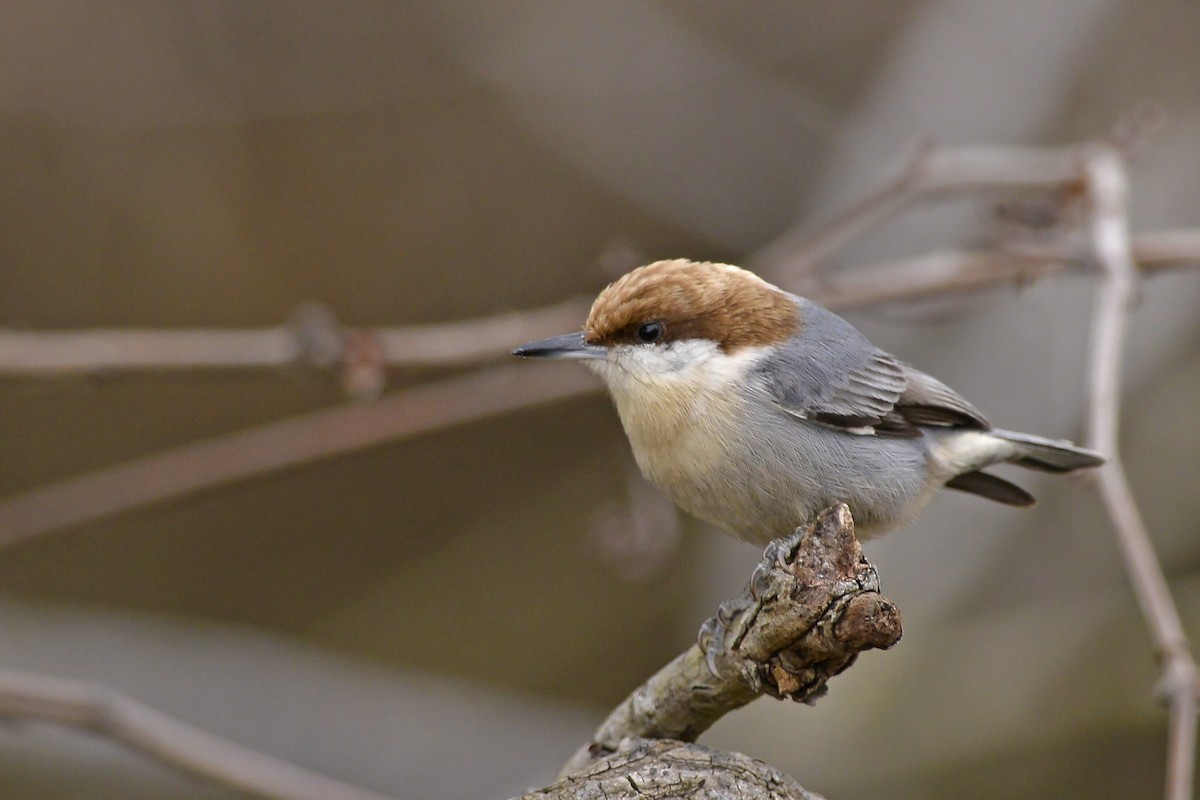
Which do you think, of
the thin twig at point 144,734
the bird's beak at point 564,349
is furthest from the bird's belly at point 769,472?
the thin twig at point 144,734

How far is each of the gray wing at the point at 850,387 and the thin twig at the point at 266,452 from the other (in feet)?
3.74

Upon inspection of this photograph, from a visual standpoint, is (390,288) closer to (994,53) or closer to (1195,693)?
(994,53)

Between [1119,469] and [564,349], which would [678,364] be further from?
[1119,469]

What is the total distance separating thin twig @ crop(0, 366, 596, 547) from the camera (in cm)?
440

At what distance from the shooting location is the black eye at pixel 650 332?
3.38m

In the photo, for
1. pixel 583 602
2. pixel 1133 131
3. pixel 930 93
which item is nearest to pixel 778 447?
pixel 1133 131

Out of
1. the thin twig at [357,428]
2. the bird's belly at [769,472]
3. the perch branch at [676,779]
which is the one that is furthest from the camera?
the thin twig at [357,428]

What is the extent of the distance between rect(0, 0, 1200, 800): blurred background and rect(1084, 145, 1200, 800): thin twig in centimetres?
56

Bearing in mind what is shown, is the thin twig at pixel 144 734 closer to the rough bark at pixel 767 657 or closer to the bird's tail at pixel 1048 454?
the rough bark at pixel 767 657

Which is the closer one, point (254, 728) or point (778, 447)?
point (778, 447)

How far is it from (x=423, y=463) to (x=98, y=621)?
2420mm

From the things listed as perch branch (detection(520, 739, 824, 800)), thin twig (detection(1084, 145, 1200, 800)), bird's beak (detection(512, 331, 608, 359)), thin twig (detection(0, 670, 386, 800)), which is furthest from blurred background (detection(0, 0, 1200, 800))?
perch branch (detection(520, 739, 824, 800))

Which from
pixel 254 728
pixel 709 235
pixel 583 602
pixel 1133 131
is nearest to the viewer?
pixel 1133 131

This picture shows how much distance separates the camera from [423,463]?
295 inches
